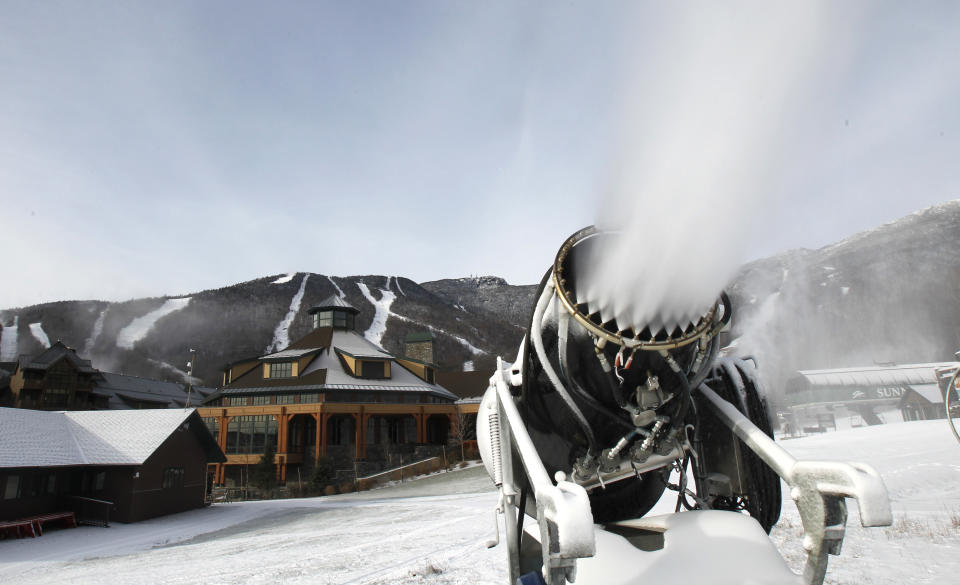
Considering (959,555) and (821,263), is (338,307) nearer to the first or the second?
(959,555)

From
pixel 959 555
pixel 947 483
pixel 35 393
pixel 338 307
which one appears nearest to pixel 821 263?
pixel 338 307

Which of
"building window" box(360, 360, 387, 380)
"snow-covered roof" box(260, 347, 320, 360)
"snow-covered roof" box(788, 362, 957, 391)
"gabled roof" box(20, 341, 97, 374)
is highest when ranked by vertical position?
"gabled roof" box(20, 341, 97, 374)

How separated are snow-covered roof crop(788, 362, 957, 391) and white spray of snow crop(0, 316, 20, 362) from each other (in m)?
155

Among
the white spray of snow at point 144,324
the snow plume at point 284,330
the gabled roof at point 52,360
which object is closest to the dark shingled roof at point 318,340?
the gabled roof at point 52,360

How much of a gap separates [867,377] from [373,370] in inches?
2669

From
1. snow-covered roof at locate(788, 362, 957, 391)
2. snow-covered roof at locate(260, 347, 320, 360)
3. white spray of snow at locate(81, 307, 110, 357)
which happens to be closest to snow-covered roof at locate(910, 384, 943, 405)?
snow-covered roof at locate(788, 362, 957, 391)

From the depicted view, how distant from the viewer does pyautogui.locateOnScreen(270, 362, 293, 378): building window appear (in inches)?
1695

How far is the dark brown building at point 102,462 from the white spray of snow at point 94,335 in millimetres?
135921

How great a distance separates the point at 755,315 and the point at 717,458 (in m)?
101

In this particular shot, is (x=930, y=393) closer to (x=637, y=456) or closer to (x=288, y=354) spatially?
(x=288, y=354)

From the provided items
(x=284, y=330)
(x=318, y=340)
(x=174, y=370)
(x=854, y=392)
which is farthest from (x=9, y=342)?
(x=854, y=392)

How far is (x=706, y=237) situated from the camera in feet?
8.97

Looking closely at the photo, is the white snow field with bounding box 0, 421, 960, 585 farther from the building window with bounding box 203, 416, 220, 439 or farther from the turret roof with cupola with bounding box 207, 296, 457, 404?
the building window with bounding box 203, 416, 220, 439

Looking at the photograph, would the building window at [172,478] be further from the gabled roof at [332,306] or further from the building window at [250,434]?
the gabled roof at [332,306]
